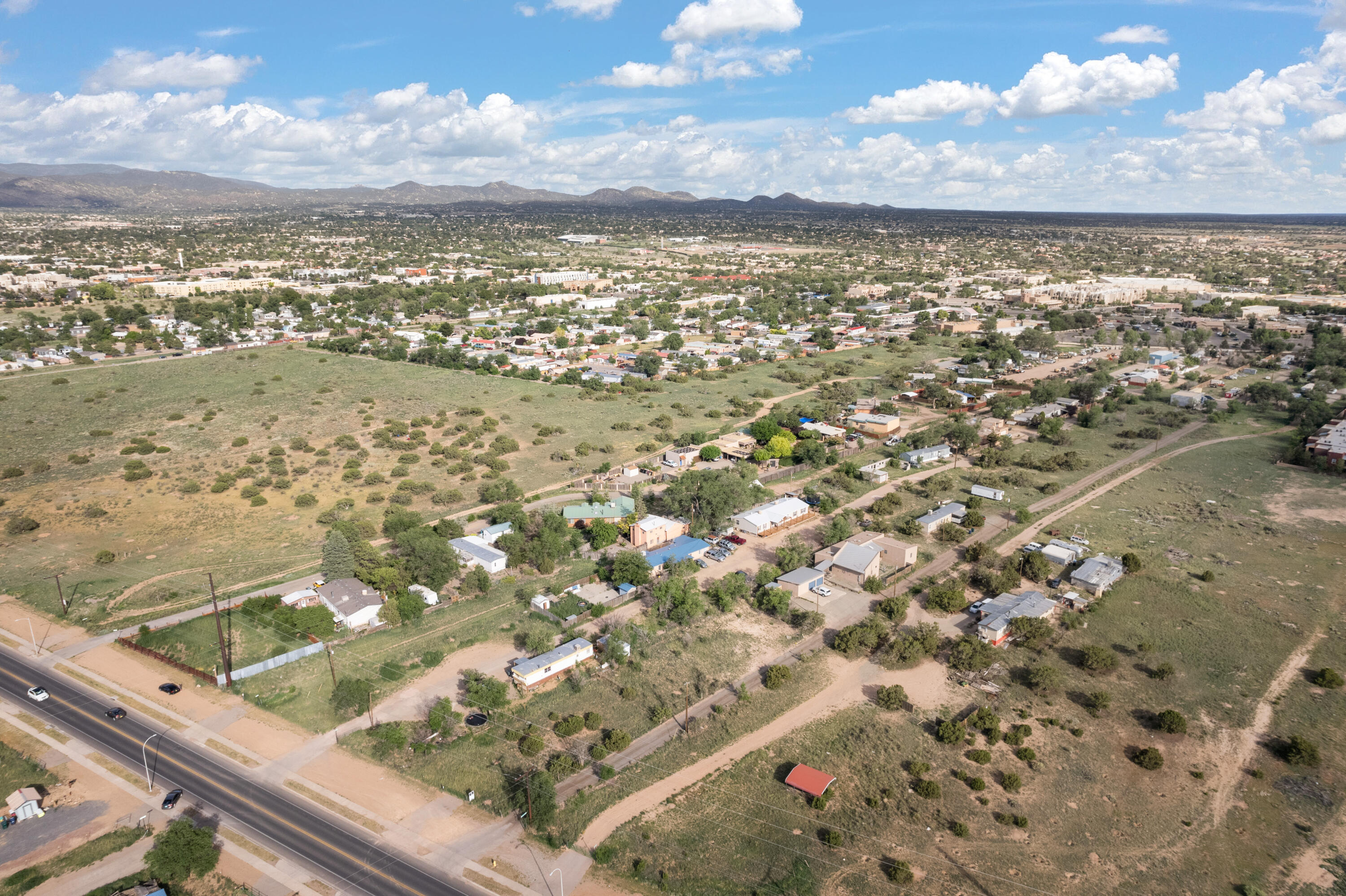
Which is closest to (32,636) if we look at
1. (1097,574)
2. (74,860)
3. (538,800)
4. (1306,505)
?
(74,860)

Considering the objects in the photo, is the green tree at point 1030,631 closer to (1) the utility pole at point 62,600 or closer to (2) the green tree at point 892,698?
(2) the green tree at point 892,698

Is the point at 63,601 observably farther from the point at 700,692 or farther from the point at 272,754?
the point at 700,692

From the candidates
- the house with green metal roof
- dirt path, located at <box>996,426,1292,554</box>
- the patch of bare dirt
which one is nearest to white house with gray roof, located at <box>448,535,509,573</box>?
the house with green metal roof

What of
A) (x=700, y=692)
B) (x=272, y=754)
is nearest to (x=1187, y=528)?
(x=700, y=692)

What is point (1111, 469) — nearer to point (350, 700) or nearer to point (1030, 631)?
point (1030, 631)

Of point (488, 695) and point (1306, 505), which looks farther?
point (1306, 505)

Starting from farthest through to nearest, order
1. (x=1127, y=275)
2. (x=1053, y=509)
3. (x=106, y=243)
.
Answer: (x=106, y=243) < (x=1127, y=275) < (x=1053, y=509)
